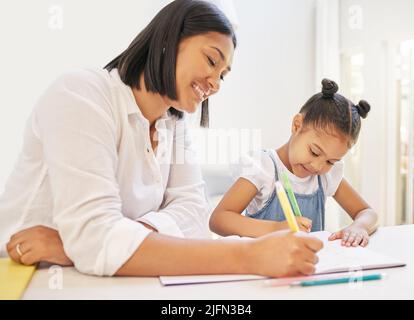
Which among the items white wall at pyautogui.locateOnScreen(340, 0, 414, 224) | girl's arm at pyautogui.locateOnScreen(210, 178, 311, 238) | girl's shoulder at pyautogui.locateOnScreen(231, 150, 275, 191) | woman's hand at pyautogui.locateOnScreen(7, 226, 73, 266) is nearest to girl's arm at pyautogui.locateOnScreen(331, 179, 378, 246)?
girl's arm at pyautogui.locateOnScreen(210, 178, 311, 238)

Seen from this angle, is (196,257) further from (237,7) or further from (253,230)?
(237,7)

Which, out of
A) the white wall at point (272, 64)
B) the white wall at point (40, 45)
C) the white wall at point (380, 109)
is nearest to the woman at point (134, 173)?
the white wall at point (40, 45)

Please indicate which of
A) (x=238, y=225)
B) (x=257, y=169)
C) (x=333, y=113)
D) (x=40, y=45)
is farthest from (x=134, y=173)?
(x=40, y=45)

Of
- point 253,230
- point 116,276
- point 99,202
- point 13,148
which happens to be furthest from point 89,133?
point 13,148

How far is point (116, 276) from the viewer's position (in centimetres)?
67

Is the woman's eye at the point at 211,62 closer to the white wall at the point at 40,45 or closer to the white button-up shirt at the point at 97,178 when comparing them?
the white button-up shirt at the point at 97,178

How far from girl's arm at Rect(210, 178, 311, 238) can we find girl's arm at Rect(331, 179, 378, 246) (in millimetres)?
137

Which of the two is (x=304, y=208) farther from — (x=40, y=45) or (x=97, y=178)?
(x=40, y=45)

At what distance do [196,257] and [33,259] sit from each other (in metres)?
0.25

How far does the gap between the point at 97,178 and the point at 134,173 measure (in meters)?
0.17

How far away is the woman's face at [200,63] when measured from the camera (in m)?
0.88

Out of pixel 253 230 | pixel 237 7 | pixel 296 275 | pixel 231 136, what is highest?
pixel 237 7

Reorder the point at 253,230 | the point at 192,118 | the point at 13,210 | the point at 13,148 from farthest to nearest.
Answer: the point at 13,148
the point at 192,118
the point at 253,230
the point at 13,210

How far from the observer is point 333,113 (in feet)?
4.01
